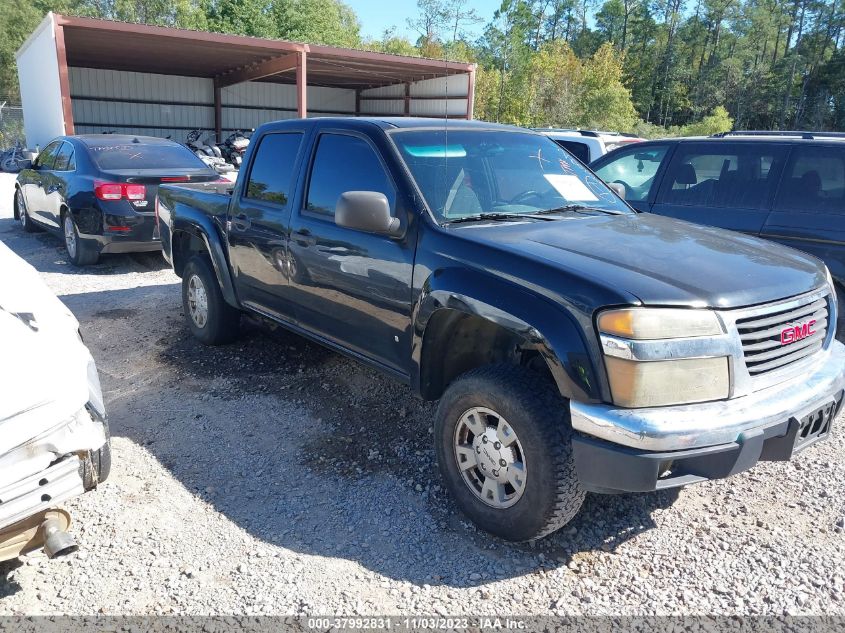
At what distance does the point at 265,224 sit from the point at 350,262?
40.5 inches

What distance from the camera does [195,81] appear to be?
29328 millimetres

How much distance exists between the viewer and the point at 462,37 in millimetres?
3902

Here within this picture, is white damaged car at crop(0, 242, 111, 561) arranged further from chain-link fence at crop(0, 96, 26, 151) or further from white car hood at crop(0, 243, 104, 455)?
chain-link fence at crop(0, 96, 26, 151)

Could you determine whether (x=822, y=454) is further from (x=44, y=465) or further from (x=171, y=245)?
(x=171, y=245)

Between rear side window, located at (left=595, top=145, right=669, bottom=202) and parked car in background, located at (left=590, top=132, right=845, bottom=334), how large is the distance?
11 mm

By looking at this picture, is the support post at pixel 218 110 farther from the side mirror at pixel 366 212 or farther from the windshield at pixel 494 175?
the side mirror at pixel 366 212

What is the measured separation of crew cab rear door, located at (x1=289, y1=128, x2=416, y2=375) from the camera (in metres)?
3.46

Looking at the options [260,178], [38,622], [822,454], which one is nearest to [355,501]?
[38,622]

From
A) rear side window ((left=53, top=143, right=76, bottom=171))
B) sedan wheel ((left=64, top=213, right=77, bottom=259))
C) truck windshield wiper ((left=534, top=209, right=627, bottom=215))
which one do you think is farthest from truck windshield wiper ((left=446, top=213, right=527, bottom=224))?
rear side window ((left=53, top=143, right=76, bottom=171))

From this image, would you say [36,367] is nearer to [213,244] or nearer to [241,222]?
[241,222]

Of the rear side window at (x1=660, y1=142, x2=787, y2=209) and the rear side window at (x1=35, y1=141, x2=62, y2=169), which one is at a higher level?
the rear side window at (x1=660, y1=142, x2=787, y2=209)

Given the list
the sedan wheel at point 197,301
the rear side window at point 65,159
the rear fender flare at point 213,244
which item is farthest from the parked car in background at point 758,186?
the rear side window at point 65,159

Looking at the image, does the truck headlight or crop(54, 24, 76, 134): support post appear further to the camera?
crop(54, 24, 76, 134): support post

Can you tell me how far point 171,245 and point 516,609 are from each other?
14.7 ft
